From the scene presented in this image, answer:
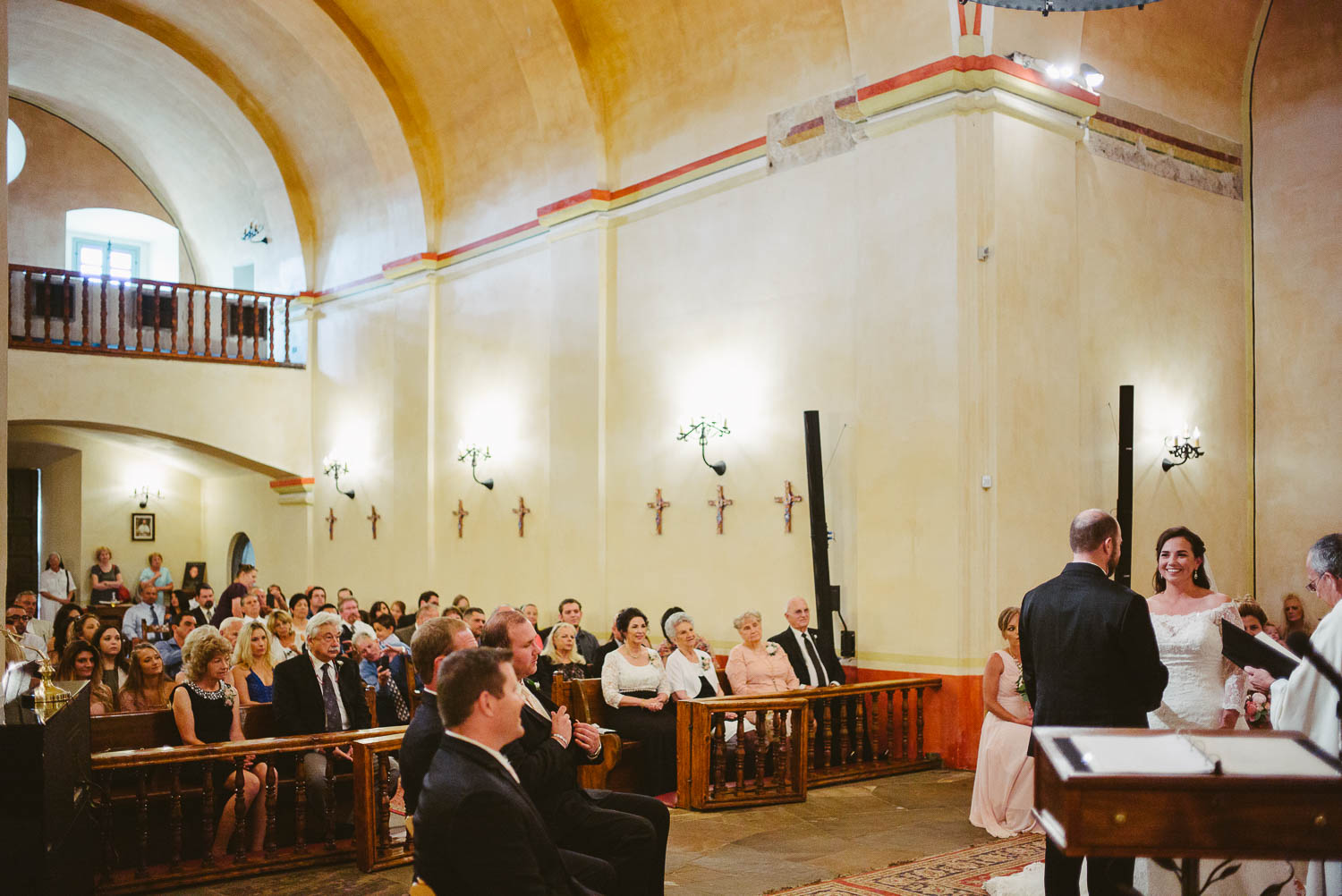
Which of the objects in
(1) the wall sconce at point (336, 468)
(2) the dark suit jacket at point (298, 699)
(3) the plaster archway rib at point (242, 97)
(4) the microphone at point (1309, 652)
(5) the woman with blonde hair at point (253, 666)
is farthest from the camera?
(1) the wall sconce at point (336, 468)

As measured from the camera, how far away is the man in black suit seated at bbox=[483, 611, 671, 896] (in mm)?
4250

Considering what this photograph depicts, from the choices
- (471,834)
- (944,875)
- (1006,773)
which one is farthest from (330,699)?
(471,834)

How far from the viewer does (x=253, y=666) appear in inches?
275

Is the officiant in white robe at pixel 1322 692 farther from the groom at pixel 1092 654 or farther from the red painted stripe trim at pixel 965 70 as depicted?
the red painted stripe trim at pixel 965 70

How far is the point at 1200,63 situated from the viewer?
9.99 meters

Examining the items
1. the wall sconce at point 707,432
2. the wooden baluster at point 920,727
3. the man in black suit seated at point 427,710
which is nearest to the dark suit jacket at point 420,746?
the man in black suit seated at point 427,710

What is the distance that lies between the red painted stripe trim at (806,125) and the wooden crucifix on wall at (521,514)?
14.9ft

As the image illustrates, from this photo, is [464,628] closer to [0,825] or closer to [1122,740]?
[0,825]

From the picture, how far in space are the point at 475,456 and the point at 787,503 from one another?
14.4 ft

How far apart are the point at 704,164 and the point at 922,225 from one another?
242 cm

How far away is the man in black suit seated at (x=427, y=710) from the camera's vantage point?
3.89 m

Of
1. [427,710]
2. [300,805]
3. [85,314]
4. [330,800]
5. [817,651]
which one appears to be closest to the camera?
[427,710]

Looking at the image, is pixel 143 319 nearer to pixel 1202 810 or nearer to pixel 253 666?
pixel 253 666

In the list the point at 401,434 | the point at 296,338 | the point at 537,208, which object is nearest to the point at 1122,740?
the point at 537,208
